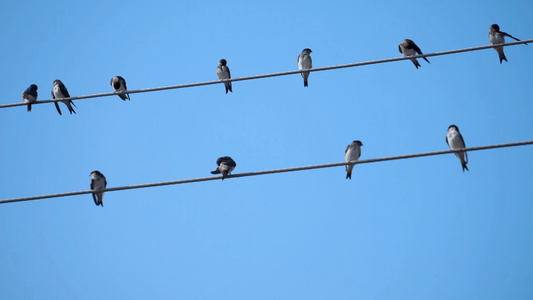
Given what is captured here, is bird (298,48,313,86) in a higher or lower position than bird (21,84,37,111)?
higher

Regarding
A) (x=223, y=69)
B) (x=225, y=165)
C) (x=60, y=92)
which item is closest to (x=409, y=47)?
(x=223, y=69)

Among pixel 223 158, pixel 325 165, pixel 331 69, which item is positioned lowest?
pixel 325 165

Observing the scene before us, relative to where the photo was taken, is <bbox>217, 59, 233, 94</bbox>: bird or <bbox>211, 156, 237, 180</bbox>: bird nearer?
<bbox>211, 156, 237, 180</bbox>: bird

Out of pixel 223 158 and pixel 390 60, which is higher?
pixel 390 60

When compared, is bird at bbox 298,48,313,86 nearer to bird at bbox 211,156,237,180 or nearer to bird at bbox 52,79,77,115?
bird at bbox 211,156,237,180

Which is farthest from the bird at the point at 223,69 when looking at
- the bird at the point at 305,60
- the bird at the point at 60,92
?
the bird at the point at 60,92

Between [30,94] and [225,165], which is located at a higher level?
[30,94]

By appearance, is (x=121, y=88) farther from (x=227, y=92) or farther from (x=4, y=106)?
(x=4, y=106)

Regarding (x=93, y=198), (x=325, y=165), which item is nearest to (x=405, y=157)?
(x=325, y=165)

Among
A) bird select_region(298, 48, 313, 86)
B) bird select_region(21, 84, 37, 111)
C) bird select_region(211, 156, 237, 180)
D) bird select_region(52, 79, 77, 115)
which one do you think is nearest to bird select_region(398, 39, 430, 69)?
bird select_region(298, 48, 313, 86)

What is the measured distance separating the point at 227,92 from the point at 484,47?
6430mm

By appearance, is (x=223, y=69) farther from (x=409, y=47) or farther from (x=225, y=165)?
(x=225, y=165)

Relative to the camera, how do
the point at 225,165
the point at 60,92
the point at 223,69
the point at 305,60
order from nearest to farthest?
the point at 225,165, the point at 60,92, the point at 305,60, the point at 223,69

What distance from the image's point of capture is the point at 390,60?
10.0 metres
